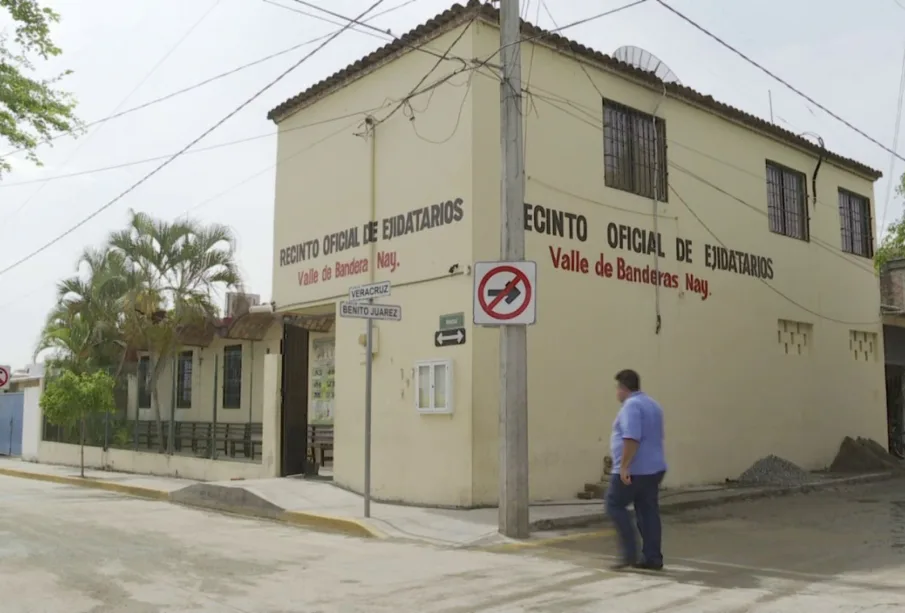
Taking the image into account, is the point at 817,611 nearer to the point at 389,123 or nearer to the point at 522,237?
the point at 522,237

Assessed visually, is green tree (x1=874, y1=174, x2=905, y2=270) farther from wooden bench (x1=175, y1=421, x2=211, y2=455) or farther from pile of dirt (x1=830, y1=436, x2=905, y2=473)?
wooden bench (x1=175, y1=421, x2=211, y2=455)

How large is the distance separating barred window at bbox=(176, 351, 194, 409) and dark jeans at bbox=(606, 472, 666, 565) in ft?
60.2

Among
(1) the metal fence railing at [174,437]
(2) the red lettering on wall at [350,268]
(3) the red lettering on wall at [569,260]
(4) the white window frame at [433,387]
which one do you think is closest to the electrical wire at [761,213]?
(3) the red lettering on wall at [569,260]

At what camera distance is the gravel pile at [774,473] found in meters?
14.4

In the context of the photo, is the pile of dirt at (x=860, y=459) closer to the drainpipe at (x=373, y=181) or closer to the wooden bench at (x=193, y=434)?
the drainpipe at (x=373, y=181)

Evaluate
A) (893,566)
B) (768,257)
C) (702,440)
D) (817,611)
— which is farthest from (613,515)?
(768,257)

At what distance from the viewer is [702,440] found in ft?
46.3

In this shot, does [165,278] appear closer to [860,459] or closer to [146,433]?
[146,433]

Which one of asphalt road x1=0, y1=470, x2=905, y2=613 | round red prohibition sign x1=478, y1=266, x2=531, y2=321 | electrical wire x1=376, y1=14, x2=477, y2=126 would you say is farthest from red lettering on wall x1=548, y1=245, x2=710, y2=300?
asphalt road x1=0, y1=470, x2=905, y2=613

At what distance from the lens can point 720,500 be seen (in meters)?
12.4

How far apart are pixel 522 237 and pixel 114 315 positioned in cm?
1548

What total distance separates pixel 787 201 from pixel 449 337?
30.7 feet

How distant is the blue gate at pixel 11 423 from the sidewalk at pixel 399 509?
1479 cm

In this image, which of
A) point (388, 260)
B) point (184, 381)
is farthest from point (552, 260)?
point (184, 381)
